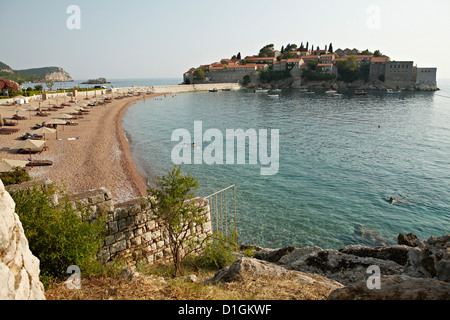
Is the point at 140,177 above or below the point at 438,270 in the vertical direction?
below

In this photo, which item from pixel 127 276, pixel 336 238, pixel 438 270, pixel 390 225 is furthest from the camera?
pixel 390 225

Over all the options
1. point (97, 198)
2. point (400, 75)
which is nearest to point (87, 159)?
point (97, 198)

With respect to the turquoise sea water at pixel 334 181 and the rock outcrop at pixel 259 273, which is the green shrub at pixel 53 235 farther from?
the turquoise sea water at pixel 334 181

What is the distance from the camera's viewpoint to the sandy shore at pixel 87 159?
1995cm

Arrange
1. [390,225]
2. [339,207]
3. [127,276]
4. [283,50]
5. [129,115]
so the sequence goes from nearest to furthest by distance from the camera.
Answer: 1. [127,276]
2. [390,225]
3. [339,207]
4. [129,115]
5. [283,50]

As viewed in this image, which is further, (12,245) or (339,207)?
(339,207)

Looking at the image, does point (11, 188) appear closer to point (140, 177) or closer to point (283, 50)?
point (140, 177)

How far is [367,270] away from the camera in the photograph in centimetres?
707

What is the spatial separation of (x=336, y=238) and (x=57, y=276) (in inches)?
510

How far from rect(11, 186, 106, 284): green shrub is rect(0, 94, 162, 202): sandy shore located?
7.01 metres

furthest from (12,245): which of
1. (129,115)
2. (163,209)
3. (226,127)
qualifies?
(129,115)

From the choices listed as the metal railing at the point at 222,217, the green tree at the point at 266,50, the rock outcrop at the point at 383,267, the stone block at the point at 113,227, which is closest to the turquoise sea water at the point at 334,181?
the metal railing at the point at 222,217

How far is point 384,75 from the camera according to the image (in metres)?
127

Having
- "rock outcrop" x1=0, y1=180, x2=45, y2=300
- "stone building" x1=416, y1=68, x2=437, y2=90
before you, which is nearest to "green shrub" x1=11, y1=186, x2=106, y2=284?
"rock outcrop" x1=0, y1=180, x2=45, y2=300
